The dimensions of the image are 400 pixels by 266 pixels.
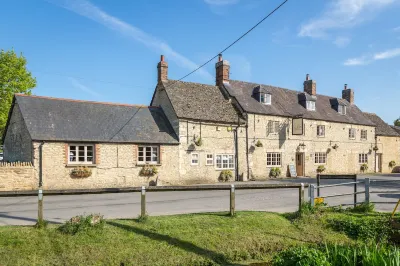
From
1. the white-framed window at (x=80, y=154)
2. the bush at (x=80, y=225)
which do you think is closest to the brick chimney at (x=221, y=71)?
the white-framed window at (x=80, y=154)

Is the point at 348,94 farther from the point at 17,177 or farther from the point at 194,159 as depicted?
the point at 17,177

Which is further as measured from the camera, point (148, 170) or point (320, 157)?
point (320, 157)

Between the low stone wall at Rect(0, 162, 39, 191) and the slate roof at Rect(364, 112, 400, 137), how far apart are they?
3533 centimetres

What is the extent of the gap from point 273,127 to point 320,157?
6.93 m

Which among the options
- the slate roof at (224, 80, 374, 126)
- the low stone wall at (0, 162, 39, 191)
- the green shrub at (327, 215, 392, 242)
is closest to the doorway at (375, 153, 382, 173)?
the slate roof at (224, 80, 374, 126)

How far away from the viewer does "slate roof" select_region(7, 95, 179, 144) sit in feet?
59.8

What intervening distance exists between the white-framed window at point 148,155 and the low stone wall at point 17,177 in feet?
20.8

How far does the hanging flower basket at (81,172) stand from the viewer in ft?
59.4

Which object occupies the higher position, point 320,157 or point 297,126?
point 297,126

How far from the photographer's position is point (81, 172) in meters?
18.2

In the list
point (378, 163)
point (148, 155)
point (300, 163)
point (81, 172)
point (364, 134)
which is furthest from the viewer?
point (378, 163)

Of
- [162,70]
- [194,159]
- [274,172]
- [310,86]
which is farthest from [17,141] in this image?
[310,86]

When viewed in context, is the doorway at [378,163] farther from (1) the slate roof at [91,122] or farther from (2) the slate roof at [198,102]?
(1) the slate roof at [91,122]

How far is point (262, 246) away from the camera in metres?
8.13
